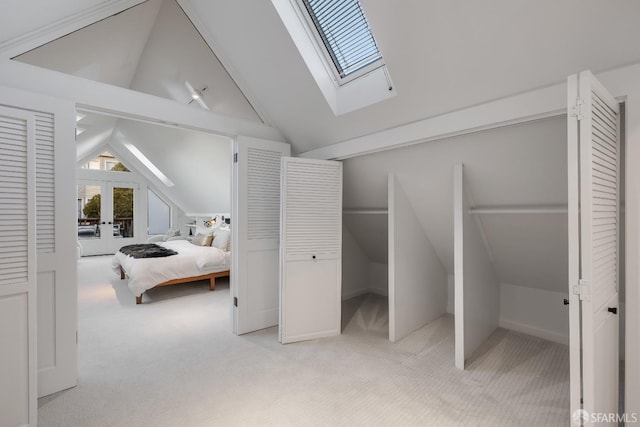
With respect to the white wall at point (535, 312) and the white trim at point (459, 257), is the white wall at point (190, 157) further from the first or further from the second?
the white wall at point (535, 312)

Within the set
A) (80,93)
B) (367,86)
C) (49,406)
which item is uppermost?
(367,86)

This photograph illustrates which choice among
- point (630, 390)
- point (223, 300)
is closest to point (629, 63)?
point (630, 390)

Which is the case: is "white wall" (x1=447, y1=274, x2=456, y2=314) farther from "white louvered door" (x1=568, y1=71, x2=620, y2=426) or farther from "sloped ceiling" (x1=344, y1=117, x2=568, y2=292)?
"white louvered door" (x1=568, y1=71, x2=620, y2=426)

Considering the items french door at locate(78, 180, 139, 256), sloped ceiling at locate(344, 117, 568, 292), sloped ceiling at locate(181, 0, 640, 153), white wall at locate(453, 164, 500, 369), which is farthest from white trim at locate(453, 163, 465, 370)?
french door at locate(78, 180, 139, 256)

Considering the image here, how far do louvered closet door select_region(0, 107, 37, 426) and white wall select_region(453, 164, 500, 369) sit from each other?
277cm

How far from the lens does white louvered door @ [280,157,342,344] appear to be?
9.14 ft

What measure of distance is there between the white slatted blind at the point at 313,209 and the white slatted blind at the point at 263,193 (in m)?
0.41

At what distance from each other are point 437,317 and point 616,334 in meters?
1.93

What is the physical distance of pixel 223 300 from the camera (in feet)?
13.7

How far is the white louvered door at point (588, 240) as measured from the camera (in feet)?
3.94

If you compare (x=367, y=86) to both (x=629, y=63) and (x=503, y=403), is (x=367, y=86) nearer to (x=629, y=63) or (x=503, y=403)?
(x=629, y=63)

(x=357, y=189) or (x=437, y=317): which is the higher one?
(x=357, y=189)

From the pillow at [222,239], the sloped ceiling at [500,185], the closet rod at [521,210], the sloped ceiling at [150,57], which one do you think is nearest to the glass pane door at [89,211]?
the pillow at [222,239]

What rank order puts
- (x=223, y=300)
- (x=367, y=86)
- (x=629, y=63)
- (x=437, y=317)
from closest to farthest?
Answer: 1. (x=629, y=63)
2. (x=367, y=86)
3. (x=437, y=317)
4. (x=223, y=300)
